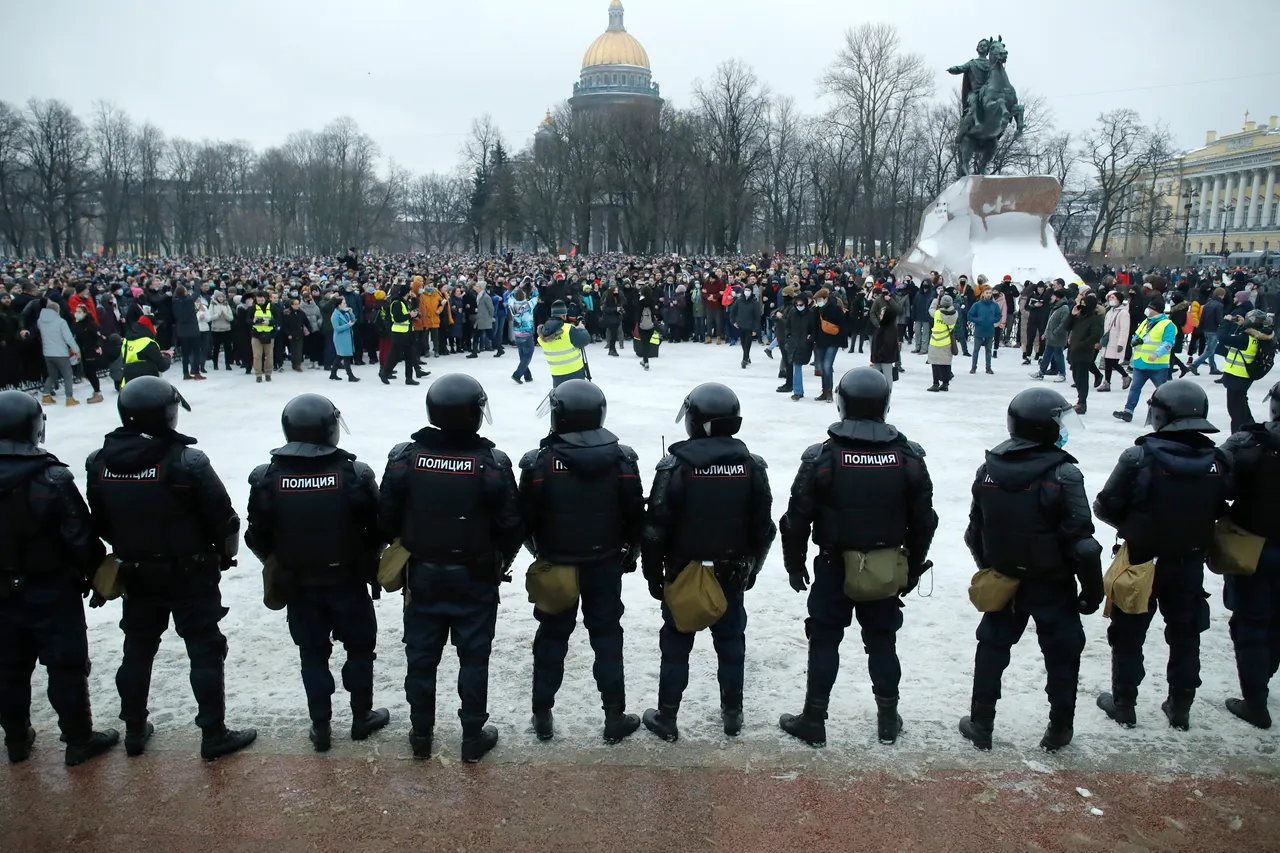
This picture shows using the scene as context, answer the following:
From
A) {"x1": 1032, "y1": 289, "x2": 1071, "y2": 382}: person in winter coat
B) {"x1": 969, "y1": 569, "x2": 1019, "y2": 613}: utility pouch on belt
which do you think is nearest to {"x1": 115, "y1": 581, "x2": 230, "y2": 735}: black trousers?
{"x1": 969, "y1": 569, "x2": 1019, "y2": 613}: utility pouch on belt

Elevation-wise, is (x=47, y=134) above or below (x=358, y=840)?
above

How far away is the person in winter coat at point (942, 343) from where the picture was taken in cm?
1287

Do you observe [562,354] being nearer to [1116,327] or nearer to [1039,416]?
[1039,416]

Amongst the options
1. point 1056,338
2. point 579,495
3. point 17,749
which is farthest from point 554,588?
point 1056,338

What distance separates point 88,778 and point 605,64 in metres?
110

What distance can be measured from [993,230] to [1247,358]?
16.3 m

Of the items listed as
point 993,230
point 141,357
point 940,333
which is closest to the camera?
point 141,357

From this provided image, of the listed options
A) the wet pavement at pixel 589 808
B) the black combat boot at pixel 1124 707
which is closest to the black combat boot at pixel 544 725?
the wet pavement at pixel 589 808

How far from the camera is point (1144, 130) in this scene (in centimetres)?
5494

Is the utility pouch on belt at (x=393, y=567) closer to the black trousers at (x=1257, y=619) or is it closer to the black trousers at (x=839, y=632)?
the black trousers at (x=839, y=632)

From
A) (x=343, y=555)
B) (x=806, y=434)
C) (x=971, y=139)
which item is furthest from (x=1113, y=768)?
(x=971, y=139)

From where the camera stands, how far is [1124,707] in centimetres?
432

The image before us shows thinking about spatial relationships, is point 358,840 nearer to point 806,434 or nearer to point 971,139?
point 806,434

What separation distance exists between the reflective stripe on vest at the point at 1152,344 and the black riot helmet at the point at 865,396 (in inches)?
313
